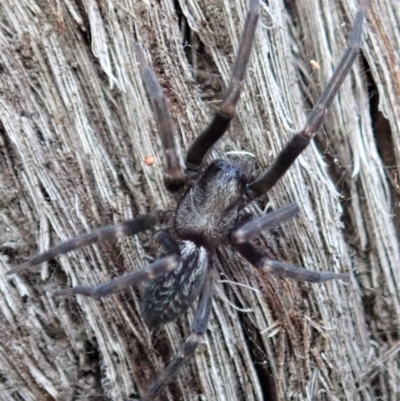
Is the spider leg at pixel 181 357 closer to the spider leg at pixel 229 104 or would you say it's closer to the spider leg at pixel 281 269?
the spider leg at pixel 281 269

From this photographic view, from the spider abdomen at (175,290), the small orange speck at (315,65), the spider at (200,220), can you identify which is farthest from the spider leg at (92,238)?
the small orange speck at (315,65)

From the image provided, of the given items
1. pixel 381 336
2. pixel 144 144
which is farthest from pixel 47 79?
pixel 381 336

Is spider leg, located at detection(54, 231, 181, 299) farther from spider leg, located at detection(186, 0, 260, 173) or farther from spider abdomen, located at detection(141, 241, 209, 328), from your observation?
spider leg, located at detection(186, 0, 260, 173)

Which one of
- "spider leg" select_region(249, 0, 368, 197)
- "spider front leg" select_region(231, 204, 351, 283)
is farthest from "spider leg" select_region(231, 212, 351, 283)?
"spider leg" select_region(249, 0, 368, 197)

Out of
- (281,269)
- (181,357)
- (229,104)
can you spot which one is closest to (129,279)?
(181,357)

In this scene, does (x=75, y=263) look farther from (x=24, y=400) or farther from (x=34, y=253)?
(x=24, y=400)

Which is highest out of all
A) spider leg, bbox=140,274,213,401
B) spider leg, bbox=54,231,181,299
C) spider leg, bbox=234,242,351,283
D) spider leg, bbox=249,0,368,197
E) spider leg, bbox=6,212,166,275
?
spider leg, bbox=249,0,368,197
